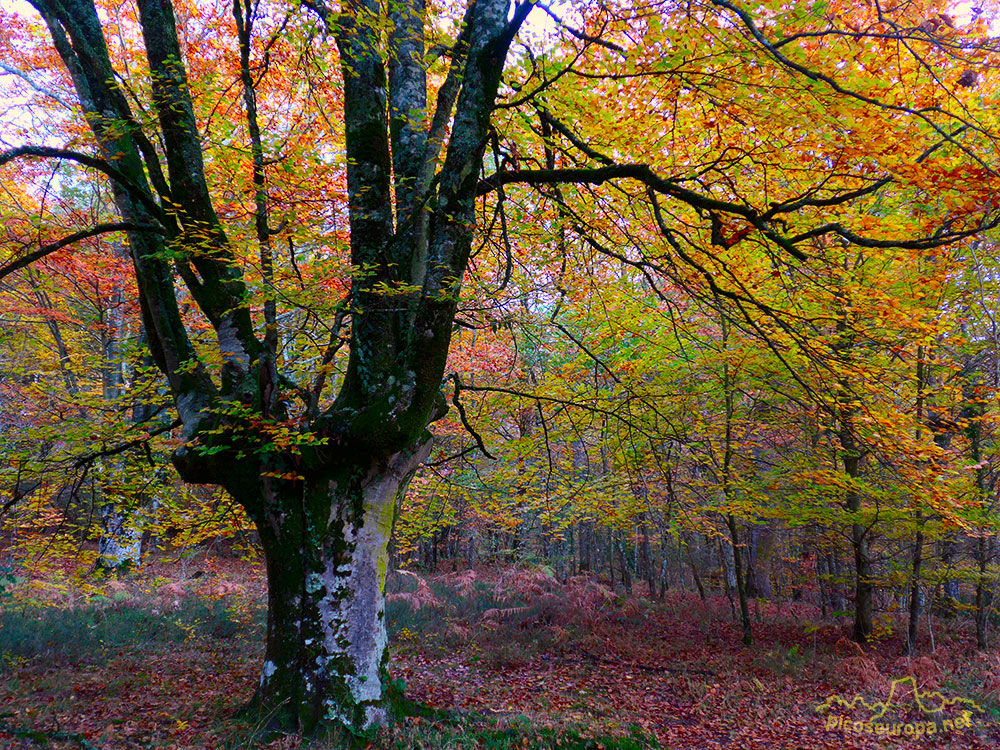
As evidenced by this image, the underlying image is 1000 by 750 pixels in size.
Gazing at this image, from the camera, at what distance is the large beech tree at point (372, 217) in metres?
3.95

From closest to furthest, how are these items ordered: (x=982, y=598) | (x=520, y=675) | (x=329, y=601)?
1. (x=329, y=601)
2. (x=520, y=675)
3. (x=982, y=598)

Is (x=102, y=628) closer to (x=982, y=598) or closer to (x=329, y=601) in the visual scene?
(x=329, y=601)

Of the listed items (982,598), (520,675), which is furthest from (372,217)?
(982,598)

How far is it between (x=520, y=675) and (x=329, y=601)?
5174 millimetres

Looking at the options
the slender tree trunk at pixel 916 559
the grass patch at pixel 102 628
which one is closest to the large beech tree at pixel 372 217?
the slender tree trunk at pixel 916 559

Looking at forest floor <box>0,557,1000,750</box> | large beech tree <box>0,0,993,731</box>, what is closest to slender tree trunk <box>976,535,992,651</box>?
forest floor <box>0,557,1000,750</box>

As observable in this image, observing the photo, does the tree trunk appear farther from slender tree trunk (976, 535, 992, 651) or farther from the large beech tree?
slender tree trunk (976, 535, 992, 651)

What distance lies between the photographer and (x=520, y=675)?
321 inches

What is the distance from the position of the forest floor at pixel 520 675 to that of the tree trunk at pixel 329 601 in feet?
1.11

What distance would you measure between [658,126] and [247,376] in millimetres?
4786

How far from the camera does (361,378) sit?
14.7 feet

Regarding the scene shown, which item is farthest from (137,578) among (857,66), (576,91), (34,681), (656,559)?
(656,559)

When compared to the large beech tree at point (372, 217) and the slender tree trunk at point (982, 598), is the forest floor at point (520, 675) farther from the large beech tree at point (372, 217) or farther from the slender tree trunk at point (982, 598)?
the large beech tree at point (372, 217)

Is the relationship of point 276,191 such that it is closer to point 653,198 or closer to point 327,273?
point 327,273
